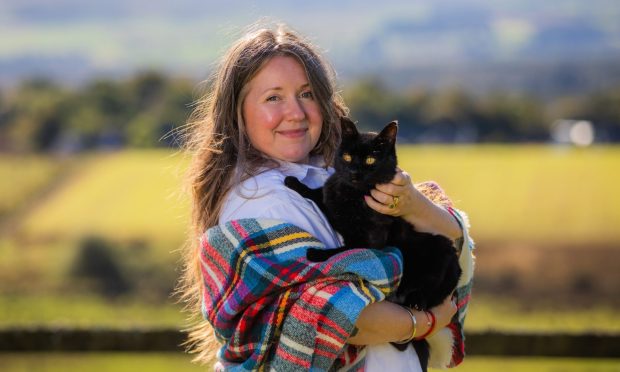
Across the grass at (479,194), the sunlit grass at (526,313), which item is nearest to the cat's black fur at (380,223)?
the sunlit grass at (526,313)

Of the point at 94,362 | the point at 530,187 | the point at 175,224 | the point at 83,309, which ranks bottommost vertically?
the point at 530,187

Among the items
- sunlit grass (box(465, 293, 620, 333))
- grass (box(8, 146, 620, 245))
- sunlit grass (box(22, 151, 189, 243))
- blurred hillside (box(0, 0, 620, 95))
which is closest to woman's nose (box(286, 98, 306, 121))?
sunlit grass (box(465, 293, 620, 333))

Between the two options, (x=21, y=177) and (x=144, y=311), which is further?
(x=21, y=177)

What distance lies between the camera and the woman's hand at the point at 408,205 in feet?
7.13

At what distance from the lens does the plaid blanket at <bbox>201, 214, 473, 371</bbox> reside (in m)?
1.96

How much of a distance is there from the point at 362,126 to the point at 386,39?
101ft

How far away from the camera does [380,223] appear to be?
221 cm

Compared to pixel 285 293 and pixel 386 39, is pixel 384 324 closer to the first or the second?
pixel 285 293

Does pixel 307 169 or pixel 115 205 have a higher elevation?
pixel 307 169

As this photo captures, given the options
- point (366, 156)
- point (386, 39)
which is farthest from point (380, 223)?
point (386, 39)

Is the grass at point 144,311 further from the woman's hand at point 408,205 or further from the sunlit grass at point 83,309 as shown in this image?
the woman's hand at point 408,205

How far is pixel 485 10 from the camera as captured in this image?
43.2m

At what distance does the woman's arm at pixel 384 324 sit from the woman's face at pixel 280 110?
58 cm

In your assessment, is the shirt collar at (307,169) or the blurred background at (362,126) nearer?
the shirt collar at (307,169)
